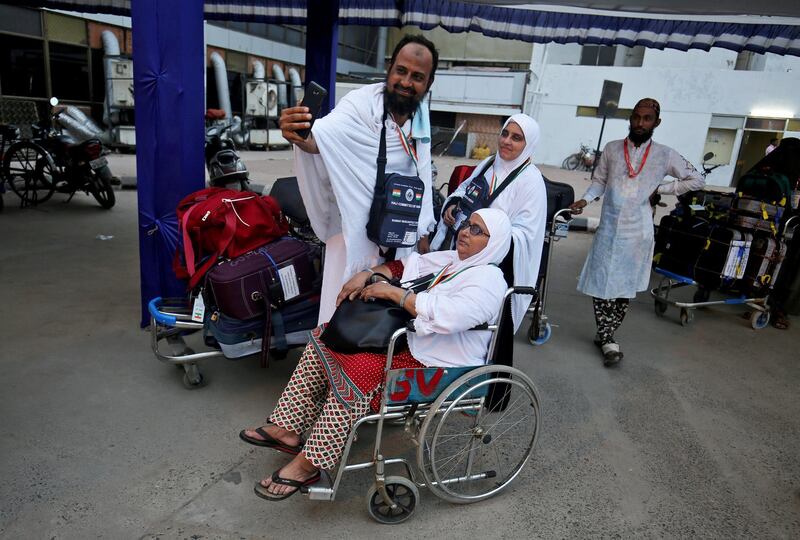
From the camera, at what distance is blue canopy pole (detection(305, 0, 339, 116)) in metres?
6.11

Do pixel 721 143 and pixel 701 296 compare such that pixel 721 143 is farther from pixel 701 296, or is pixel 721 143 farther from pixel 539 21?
pixel 701 296

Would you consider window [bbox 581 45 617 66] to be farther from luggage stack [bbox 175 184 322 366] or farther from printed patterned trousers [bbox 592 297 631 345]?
luggage stack [bbox 175 184 322 366]

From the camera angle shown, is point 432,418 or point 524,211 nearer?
point 432,418

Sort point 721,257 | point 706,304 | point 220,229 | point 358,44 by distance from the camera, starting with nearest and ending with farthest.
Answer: point 220,229, point 721,257, point 706,304, point 358,44

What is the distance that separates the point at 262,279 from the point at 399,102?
1.12 metres

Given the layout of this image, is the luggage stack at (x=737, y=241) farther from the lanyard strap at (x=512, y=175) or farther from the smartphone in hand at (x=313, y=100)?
the smartphone in hand at (x=313, y=100)

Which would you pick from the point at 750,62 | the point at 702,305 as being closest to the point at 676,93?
the point at 750,62

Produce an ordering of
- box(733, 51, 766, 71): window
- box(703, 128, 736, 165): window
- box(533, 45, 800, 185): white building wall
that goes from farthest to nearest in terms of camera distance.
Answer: box(703, 128, 736, 165): window → box(733, 51, 766, 71): window → box(533, 45, 800, 185): white building wall

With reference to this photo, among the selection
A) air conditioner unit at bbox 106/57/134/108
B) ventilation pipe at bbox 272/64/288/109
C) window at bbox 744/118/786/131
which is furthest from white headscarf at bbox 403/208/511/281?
window at bbox 744/118/786/131

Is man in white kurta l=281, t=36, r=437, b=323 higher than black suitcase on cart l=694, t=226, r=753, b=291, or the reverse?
man in white kurta l=281, t=36, r=437, b=323

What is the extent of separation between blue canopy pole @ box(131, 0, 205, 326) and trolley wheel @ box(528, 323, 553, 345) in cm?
259

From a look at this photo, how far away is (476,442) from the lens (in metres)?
2.25

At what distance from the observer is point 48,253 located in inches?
206

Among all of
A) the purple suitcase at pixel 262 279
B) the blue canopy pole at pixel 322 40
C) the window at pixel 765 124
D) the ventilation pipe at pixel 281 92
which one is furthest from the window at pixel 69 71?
the window at pixel 765 124
